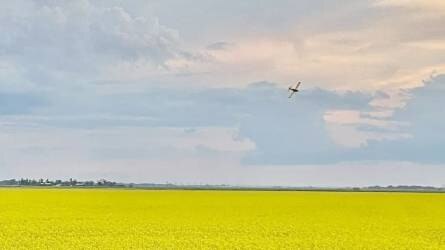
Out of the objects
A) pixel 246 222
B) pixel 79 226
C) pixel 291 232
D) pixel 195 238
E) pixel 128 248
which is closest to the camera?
pixel 128 248

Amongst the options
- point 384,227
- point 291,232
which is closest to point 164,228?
point 291,232

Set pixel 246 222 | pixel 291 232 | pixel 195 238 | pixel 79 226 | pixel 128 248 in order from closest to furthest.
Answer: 1. pixel 128 248
2. pixel 195 238
3. pixel 291 232
4. pixel 79 226
5. pixel 246 222

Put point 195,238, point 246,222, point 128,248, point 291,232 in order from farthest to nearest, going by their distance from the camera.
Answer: point 246,222 < point 291,232 < point 195,238 < point 128,248

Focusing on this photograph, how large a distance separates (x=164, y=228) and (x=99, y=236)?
3729mm

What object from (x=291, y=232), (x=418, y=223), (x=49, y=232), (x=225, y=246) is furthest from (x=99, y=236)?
(x=418, y=223)

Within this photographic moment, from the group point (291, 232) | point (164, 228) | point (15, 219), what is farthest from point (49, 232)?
point (291, 232)

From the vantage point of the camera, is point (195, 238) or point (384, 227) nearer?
point (195, 238)

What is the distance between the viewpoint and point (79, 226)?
26469 millimetres

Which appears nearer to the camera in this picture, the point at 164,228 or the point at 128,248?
the point at 128,248

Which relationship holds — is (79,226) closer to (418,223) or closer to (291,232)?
(291,232)

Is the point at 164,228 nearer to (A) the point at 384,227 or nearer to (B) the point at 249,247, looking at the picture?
(B) the point at 249,247

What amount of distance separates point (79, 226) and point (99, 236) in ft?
13.4

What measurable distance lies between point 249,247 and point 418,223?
13.5 m

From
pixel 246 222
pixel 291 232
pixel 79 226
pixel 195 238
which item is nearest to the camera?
pixel 195 238
